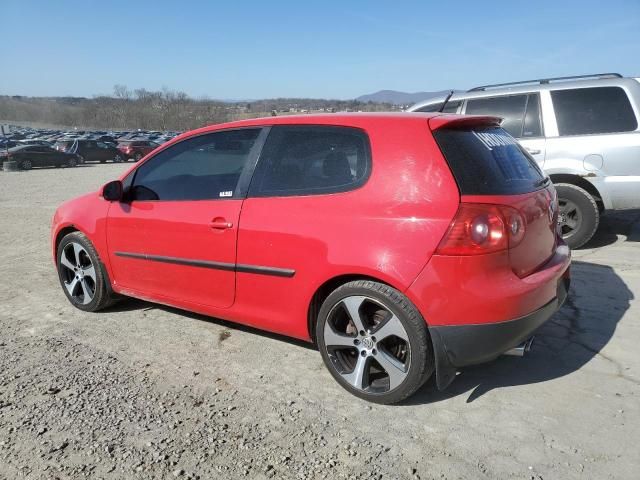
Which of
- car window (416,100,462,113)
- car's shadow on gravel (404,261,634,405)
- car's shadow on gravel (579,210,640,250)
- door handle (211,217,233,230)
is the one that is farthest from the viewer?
car window (416,100,462,113)

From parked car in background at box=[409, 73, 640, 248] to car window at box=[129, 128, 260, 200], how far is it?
157 inches

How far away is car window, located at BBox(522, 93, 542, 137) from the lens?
6.21m

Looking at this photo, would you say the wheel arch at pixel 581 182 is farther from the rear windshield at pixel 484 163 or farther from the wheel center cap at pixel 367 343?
the wheel center cap at pixel 367 343

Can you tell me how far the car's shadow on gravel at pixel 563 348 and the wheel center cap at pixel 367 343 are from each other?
0.38m

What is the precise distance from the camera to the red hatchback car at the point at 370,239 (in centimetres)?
263

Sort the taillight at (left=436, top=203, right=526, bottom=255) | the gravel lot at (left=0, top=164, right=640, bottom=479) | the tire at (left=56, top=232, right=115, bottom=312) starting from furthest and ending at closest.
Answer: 1. the tire at (left=56, top=232, right=115, bottom=312)
2. the taillight at (left=436, top=203, right=526, bottom=255)
3. the gravel lot at (left=0, top=164, right=640, bottom=479)

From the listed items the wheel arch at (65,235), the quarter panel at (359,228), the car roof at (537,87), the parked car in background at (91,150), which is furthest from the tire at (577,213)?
the parked car in background at (91,150)

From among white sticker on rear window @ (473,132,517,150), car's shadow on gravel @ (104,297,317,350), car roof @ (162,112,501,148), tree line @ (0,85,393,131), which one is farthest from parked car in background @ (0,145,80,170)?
tree line @ (0,85,393,131)

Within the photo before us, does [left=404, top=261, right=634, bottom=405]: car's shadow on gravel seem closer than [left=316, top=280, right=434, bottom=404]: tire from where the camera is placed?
No

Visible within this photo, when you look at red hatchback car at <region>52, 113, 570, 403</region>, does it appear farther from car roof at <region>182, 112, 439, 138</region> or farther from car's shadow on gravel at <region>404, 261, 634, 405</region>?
car's shadow on gravel at <region>404, 261, 634, 405</region>

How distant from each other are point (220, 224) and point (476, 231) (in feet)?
5.37

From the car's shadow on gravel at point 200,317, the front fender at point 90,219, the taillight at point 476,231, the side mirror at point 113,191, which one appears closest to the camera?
the taillight at point 476,231

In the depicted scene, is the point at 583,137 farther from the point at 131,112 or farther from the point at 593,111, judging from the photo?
the point at 131,112

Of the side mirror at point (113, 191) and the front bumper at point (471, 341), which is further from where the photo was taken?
the side mirror at point (113, 191)
